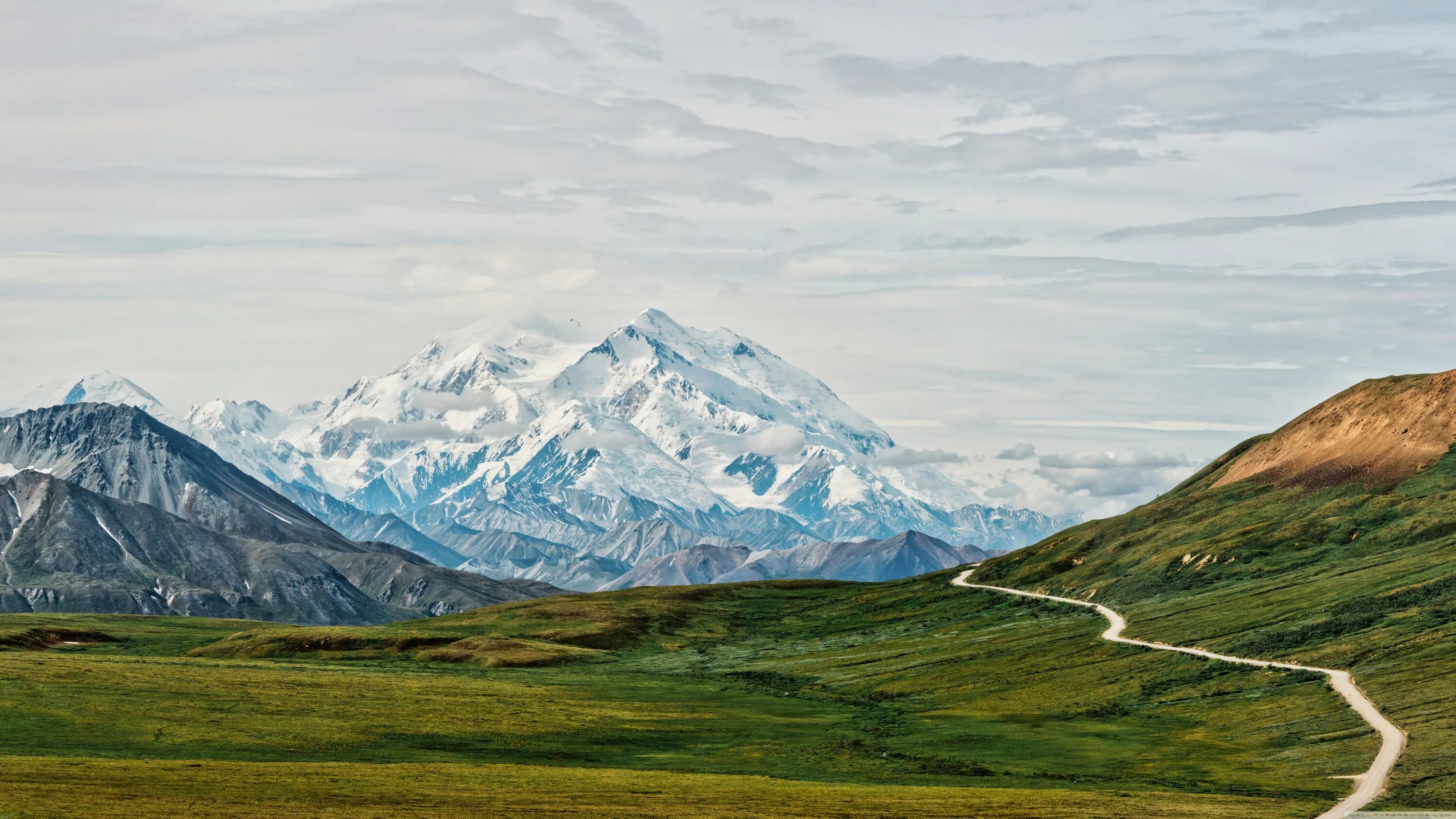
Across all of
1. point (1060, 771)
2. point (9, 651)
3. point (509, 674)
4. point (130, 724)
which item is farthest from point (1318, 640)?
point (9, 651)

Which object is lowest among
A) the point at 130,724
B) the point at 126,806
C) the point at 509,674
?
the point at 509,674

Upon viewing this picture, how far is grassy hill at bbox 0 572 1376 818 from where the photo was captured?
83.4m

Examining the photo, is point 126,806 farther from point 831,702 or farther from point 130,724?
point 831,702

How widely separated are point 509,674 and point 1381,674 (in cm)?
11347

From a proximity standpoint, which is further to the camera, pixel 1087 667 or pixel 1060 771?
pixel 1087 667

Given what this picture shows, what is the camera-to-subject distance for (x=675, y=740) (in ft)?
431

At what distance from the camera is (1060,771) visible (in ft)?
361

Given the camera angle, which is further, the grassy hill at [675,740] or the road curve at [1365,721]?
the road curve at [1365,721]

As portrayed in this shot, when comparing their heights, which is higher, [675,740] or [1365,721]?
[1365,721]

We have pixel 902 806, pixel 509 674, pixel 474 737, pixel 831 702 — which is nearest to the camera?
pixel 902 806

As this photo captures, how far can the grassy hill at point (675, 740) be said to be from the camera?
83.4m

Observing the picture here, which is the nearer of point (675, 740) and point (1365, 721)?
point (1365, 721)

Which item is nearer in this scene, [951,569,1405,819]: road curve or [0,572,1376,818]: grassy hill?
[0,572,1376,818]: grassy hill

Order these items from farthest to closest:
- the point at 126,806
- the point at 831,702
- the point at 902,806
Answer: the point at 831,702, the point at 902,806, the point at 126,806
